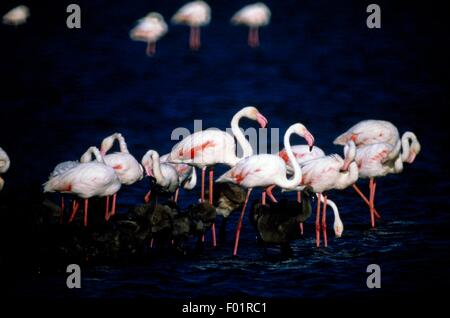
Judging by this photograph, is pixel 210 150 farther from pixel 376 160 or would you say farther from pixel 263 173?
pixel 376 160

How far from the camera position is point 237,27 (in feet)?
112

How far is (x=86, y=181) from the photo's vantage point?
15.8 metres

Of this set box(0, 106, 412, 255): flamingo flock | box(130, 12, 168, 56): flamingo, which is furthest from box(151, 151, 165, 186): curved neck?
box(130, 12, 168, 56): flamingo

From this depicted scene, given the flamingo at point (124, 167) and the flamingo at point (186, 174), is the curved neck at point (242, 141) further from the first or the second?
the flamingo at point (124, 167)

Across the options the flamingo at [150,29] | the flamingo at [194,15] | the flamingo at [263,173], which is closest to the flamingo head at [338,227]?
the flamingo at [263,173]

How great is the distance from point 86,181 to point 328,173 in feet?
10.9

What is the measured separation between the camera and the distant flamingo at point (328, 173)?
1630cm

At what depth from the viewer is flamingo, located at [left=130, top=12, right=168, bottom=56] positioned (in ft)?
97.8

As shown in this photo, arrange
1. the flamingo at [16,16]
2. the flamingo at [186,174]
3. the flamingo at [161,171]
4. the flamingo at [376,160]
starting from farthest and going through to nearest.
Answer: the flamingo at [16,16], the flamingo at [186,174], the flamingo at [376,160], the flamingo at [161,171]

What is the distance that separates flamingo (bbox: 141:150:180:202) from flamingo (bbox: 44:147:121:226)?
0.56 m

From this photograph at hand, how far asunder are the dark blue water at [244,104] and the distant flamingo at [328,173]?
850 mm

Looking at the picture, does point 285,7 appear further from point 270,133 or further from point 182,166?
point 182,166

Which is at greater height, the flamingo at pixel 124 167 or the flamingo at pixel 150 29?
the flamingo at pixel 150 29

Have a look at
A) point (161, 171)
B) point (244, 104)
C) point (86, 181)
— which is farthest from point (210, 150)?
point (244, 104)
